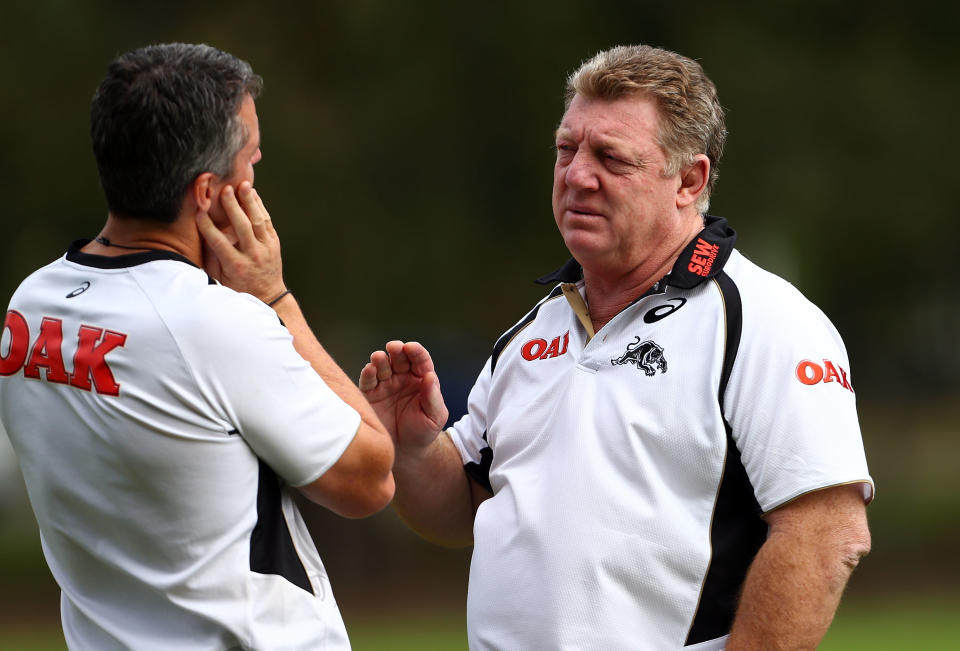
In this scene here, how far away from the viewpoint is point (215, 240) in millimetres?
2977

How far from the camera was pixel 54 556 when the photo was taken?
301cm

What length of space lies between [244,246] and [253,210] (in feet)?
0.30

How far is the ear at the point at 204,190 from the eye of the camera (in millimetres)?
2928

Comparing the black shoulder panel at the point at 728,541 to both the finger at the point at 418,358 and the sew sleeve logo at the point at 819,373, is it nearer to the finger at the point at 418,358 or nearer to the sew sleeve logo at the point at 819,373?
the sew sleeve logo at the point at 819,373

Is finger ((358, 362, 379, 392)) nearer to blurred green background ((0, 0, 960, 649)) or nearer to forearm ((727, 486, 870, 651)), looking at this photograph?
forearm ((727, 486, 870, 651))

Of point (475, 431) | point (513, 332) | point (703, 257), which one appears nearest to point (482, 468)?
point (475, 431)

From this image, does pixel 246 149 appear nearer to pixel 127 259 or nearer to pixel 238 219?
pixel 238 219

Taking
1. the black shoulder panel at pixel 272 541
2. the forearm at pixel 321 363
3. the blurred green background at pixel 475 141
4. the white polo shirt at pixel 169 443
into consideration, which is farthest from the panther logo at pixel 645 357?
the blurred green background at pixel 475 141

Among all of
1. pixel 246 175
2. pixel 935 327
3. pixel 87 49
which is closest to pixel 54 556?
pixel 246 175

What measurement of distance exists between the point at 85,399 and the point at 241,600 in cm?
59

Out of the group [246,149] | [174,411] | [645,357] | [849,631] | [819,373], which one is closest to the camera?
[174,411]

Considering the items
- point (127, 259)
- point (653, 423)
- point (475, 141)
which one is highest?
point (127, 259)

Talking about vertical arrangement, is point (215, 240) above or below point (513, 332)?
above

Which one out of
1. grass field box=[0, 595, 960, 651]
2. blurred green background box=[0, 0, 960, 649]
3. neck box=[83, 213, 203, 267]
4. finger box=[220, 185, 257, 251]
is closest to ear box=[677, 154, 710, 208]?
finger box=[220, 185, 257, 251]
